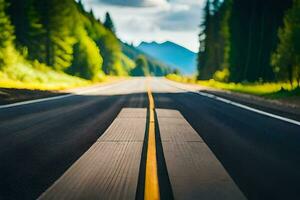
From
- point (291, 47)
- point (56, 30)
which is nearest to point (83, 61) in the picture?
point (56, 30)

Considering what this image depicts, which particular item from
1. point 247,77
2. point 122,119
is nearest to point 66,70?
point 247,77

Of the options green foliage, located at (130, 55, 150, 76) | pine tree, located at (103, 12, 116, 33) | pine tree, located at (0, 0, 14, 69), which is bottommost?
green foliage, located at (130, 55, 150, 76)

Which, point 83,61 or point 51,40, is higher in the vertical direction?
point 51,40

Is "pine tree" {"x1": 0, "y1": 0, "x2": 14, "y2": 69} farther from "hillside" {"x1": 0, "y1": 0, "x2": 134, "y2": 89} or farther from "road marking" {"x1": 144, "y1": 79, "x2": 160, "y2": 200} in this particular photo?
"road marking" {"x1": 144, "y1": 79, "x2": 160, "y2": 200}

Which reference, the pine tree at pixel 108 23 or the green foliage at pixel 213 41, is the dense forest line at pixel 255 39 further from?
the pine tree at pixel 108 23

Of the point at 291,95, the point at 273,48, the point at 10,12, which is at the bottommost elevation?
the point at 291,95

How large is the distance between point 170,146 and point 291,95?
16270 mm

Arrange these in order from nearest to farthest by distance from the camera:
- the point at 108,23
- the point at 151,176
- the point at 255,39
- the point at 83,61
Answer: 1. the point at 151,176
2. the point at 255,39
3. the point at 83,61
4. the point at 108,23

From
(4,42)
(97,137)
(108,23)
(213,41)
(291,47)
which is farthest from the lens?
(108,23)

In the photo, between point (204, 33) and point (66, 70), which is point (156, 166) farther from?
point (204, 33)

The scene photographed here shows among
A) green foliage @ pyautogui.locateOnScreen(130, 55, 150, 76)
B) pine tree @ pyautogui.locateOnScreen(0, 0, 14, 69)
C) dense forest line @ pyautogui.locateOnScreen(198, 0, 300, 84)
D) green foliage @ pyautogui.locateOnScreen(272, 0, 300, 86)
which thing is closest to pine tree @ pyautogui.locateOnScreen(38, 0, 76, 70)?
pine tree @ pyautogui.locateOnScreen(0, 0, 14, 69)

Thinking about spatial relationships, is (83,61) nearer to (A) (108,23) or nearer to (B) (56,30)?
(B) (56,30)

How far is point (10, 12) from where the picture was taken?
2063 inches

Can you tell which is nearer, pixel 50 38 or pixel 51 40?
pixel 50 38
